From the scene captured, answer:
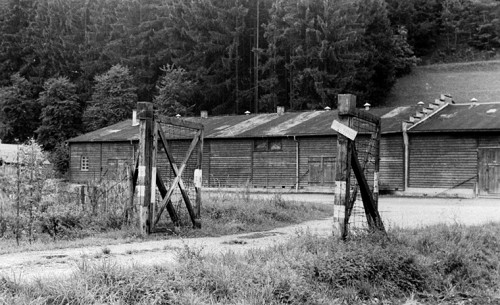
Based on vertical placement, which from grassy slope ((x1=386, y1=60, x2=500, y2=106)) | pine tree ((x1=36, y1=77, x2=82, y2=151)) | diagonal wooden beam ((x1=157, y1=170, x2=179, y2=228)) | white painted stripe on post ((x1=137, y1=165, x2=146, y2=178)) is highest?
grassy slope ((x1=386, y1=60, x2=500, y2=106))

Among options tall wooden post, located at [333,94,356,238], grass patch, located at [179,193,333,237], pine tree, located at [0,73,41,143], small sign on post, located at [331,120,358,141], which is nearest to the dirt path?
grass patch, located at [179,193,333,237]

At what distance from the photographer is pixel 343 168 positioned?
1009 cm

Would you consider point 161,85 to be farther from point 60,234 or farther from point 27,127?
point 60,234

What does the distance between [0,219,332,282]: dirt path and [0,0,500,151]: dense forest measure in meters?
43.0

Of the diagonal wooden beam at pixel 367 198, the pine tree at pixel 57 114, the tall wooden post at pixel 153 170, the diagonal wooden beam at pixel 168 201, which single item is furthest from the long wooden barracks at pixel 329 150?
the pine tree at pixel 57 114

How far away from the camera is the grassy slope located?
→ 65.8m

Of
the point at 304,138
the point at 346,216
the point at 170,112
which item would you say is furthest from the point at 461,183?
the point at 170,112

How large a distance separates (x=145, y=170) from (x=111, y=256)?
2.89 metres

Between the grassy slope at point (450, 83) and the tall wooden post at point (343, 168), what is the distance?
56729mm

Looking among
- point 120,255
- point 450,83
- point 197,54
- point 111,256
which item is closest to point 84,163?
point 197,54

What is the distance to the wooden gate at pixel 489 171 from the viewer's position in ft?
99.9

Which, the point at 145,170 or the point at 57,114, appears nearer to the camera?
the point at 145,170

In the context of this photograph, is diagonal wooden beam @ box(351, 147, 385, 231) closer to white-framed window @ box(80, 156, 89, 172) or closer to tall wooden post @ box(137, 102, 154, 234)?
tall wooden post @ box(137, 102, 154, 234)

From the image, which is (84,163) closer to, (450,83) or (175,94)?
(175,94)
